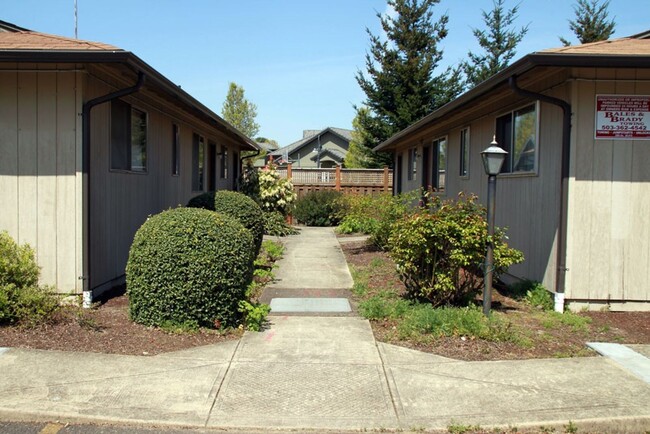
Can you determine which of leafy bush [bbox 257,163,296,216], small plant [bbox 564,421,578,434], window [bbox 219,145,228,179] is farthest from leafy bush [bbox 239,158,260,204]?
small plant [bbox 564,421,578,434]

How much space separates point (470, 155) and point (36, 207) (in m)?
8.35

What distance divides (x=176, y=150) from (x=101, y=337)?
22.1 feet

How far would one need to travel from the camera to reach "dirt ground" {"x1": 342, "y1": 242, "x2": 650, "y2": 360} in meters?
5.86

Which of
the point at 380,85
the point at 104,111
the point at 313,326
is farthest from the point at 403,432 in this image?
the point at 380,85

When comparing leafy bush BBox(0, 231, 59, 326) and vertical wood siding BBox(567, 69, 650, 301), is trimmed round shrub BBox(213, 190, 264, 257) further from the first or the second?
vertical wood siding BBox(567, 69, 650, 301)

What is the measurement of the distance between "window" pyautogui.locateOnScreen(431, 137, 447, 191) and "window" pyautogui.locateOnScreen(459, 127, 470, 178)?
4.64 ft

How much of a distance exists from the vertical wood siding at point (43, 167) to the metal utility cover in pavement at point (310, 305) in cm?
263

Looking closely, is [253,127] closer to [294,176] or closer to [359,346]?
[294,176]

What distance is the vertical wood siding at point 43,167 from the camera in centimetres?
709

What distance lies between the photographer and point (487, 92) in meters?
8.57

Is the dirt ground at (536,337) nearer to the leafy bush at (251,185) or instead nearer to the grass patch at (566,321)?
the grass patch at (566,321)

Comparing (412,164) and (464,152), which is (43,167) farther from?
(412,164)

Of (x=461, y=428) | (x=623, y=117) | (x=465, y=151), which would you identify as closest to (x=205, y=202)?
(x=465, y=151)

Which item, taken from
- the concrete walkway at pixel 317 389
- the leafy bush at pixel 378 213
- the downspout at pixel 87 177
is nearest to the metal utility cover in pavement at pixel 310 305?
the concrete walkway at pixel 317 389
